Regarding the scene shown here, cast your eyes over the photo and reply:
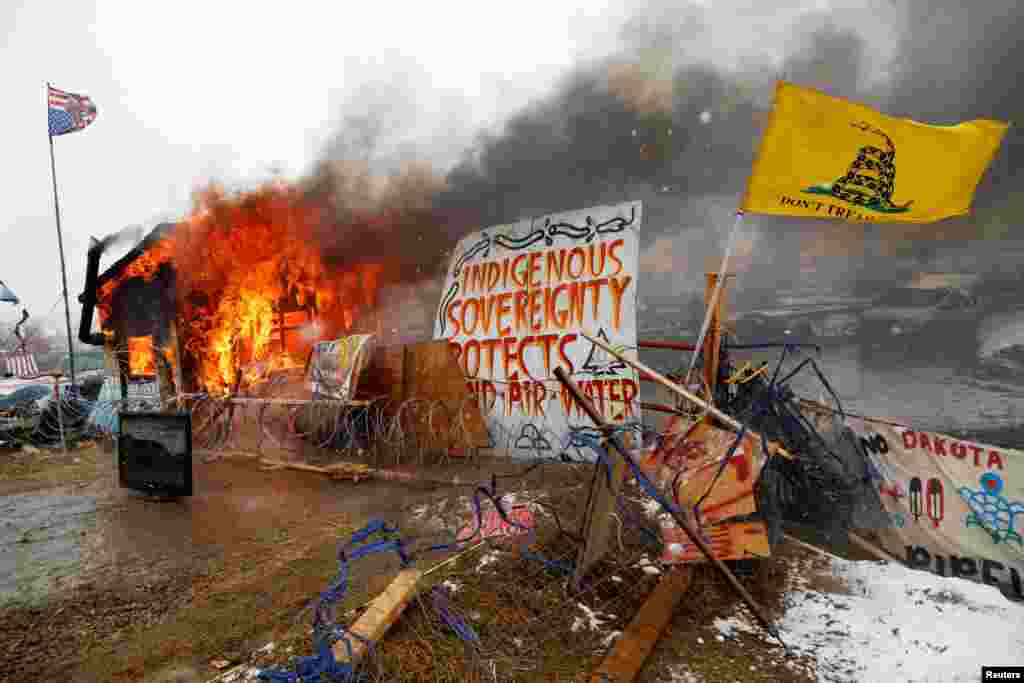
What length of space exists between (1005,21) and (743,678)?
50.8ft

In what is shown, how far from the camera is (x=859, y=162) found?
5.85 metres

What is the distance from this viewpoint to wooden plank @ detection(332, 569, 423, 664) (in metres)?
3.44

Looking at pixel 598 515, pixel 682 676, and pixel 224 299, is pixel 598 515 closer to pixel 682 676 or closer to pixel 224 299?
pixel 682 676

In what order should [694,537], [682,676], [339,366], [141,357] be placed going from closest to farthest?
[682,676]
[694,537]
[339,366]
[141,357]

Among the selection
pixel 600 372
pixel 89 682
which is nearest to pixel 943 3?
pixel 600 372

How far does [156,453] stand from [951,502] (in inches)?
456

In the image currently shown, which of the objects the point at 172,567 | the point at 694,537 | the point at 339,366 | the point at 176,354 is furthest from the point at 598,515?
the point at 176,354

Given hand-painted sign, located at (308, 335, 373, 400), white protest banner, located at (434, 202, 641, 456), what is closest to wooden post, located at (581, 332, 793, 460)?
white protest banner, located at (434, 202, 641, 456)

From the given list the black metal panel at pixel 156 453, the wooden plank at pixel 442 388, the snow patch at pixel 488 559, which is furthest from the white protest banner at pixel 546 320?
the black metal panel at pixel 156 453

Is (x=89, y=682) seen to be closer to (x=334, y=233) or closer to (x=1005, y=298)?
(x=334, y=233)

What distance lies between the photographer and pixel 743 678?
3.68 metres

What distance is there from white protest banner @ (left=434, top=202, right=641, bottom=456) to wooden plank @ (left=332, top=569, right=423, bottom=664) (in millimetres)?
5678

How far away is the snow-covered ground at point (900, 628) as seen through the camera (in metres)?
3.79

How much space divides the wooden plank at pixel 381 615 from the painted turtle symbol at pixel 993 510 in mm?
6351
